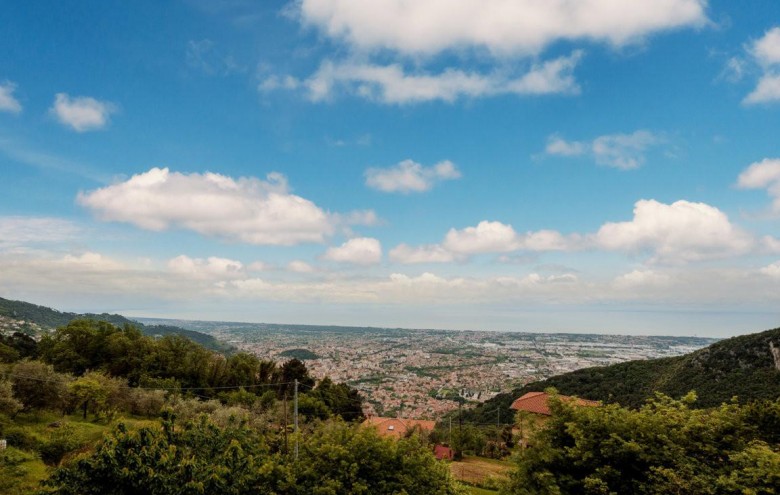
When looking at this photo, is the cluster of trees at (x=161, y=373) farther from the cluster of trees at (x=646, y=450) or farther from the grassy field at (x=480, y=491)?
the cluster of trees at (x=646, y=450)

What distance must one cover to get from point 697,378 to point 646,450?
5437cm

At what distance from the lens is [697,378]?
52.5m

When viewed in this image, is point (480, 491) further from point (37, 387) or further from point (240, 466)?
point (37, 387)

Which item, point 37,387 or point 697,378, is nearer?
point 37,387

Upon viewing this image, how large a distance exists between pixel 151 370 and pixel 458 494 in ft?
137

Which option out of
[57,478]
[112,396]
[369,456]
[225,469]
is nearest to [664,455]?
[369,456]

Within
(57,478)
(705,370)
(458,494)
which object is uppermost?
(57,478)

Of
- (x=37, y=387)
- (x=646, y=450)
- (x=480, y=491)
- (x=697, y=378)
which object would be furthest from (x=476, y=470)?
(x=697, y=378)

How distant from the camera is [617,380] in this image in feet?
212

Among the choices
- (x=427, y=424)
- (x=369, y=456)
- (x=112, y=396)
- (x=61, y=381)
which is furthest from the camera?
(x=427, y=424)

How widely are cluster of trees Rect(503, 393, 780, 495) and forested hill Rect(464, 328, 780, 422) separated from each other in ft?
91.7

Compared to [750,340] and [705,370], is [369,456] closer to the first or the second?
[705,370]

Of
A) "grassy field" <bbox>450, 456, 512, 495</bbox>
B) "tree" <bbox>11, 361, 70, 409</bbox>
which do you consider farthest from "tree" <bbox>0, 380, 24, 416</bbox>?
"grassy field" <bbox>450, 456, 512, 495</bbox>

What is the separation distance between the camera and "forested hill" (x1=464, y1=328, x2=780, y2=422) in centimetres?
4612
